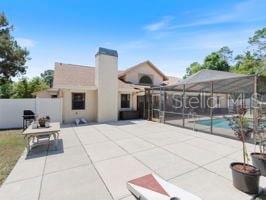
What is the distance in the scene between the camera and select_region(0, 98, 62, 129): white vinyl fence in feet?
38.3

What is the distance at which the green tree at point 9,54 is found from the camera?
819 inches

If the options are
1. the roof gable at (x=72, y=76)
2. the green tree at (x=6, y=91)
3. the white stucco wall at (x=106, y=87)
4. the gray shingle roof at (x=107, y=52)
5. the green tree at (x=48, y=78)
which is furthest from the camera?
the green tree at (x=48, y=78)

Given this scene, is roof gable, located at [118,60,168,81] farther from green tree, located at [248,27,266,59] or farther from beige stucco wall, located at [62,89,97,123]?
green tree, located at [248,27,266,59]

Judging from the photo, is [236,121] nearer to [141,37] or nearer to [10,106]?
[141,37]

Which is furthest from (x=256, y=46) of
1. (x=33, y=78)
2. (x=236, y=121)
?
(x=33, y=78)

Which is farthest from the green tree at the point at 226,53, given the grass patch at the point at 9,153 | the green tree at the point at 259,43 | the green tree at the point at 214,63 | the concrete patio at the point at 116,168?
the grass patch at the point at 9,153

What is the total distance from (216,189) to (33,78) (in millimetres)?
34769

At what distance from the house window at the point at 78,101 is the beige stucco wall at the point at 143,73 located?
6142 mm

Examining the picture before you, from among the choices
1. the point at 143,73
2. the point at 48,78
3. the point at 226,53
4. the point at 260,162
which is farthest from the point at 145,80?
the point at 48,78

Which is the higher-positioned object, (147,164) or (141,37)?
(141,37)

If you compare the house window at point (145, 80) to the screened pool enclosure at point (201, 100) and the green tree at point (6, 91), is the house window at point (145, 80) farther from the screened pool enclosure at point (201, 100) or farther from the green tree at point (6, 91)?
the green tree at point (6, 91)

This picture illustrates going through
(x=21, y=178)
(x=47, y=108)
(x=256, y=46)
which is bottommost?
(x=21, y=178)

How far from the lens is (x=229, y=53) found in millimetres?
36281

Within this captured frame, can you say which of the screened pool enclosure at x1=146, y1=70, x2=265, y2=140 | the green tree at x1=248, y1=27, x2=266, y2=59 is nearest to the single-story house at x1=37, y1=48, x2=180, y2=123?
the screened pool enclosure at x1=146, y1=70, x2=265, y2=140
